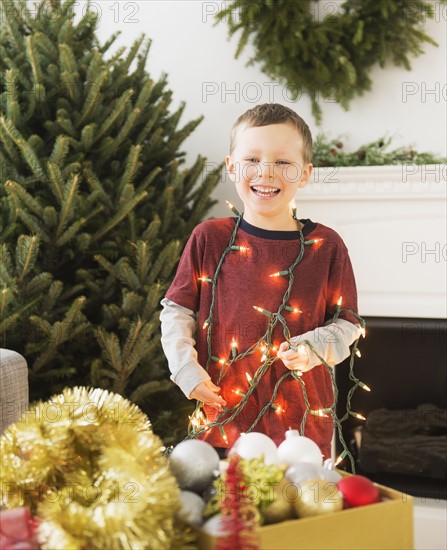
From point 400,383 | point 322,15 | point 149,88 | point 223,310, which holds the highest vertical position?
point 322,15

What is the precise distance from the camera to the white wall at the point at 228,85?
2.58 metres

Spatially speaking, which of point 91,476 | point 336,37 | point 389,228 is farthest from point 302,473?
point 336,37

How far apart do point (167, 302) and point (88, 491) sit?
2.08ft

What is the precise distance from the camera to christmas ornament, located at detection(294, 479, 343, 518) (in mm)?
Result: 808

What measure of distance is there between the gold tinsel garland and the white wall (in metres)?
1.90

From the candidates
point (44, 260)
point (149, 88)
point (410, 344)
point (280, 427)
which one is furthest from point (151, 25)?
point (280, 427)

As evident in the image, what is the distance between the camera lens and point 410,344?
8.55ft

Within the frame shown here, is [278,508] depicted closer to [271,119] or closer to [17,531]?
[17,531]

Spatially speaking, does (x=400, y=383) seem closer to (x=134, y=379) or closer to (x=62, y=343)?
(x=134, y=379)

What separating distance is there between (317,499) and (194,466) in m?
0.15

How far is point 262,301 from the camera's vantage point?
1377 mm

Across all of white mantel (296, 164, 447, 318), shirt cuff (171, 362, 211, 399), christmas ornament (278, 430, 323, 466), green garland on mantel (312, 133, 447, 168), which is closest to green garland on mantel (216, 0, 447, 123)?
green garland on mantel (312, 133, 447, 168)

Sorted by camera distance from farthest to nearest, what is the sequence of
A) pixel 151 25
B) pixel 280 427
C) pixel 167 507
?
pixel 151 25, pixel 280 427, pixel 167 507

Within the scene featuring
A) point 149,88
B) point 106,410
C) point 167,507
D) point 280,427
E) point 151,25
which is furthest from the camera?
point 151,25
